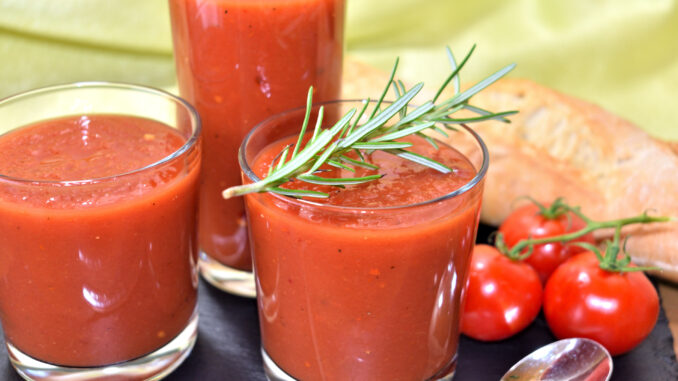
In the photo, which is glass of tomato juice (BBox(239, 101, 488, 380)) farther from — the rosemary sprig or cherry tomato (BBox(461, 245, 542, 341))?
cherry tomato (BBox(461, 245, 542, 341))

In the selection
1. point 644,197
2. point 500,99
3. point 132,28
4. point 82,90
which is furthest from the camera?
point 132,28

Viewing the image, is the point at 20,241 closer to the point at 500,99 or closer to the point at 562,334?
the point at 562,334

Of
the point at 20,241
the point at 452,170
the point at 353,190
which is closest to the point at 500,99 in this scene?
the point at 452,170

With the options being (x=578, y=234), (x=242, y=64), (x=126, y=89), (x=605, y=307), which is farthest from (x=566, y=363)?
(x=126, y=89)

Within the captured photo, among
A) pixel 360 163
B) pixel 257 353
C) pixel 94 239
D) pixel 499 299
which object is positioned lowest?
pixel 257 353

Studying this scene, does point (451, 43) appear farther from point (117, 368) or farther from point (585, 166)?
point (117, 368)

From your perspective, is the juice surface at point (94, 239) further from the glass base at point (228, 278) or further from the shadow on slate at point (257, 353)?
the glass base at point (228, 278)

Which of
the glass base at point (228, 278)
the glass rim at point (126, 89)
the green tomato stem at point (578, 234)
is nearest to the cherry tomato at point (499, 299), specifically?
the green tomato stem at point (578, 234)
